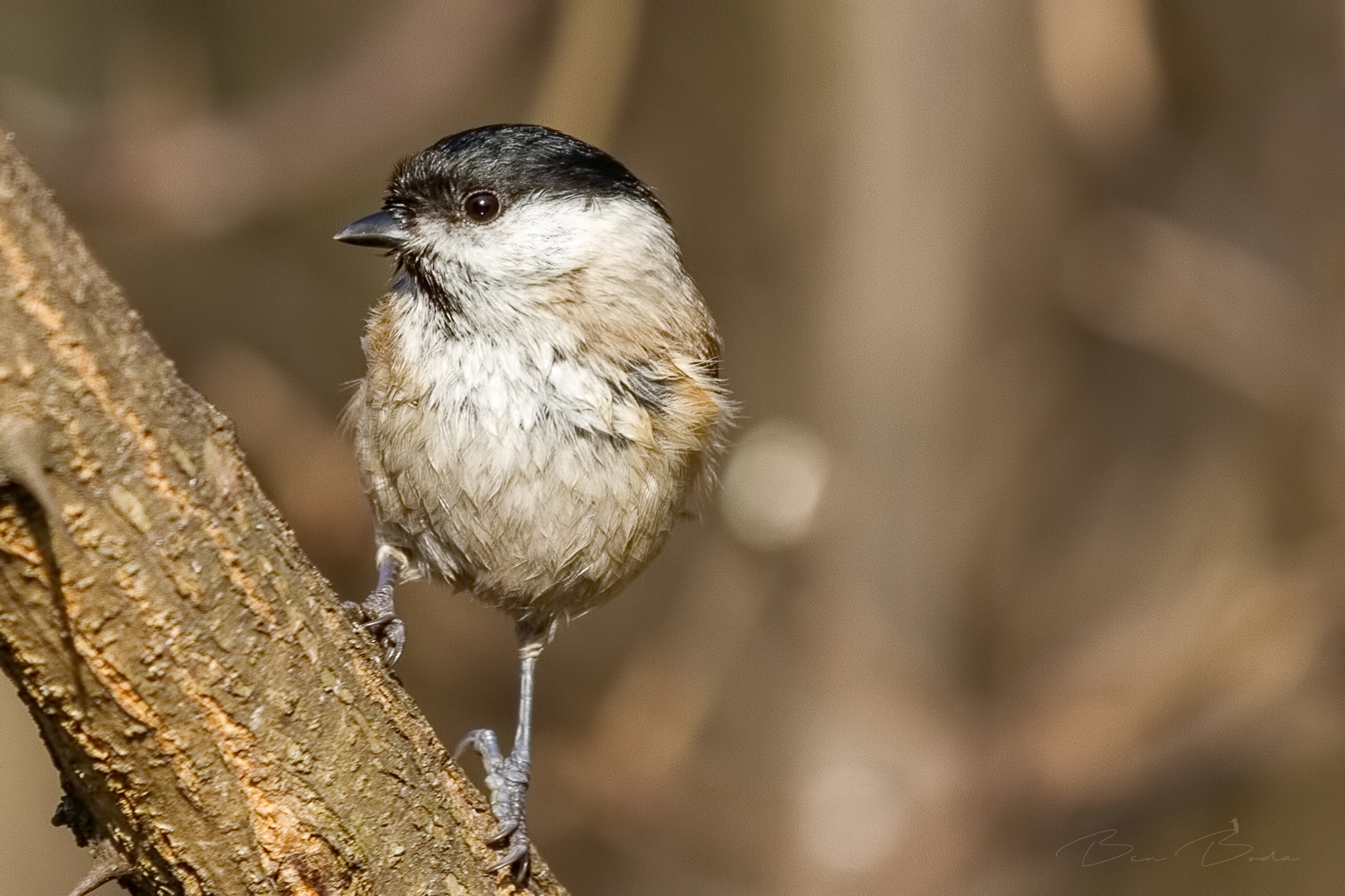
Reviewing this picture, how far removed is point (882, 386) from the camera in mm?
4055

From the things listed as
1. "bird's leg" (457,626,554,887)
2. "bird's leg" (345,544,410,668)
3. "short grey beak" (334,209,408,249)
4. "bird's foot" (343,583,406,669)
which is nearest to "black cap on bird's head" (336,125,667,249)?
"short grey beak" (334,209,408,249)

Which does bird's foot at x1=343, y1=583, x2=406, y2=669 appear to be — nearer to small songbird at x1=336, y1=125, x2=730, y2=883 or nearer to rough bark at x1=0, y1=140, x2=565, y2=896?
small songbird at x1=336, y1=125, x2=730, y2=883

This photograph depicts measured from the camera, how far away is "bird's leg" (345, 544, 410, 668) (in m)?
2.23

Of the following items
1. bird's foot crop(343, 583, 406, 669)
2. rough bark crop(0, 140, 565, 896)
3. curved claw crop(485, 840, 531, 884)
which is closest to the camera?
rough bark crop(0, 140, 565, 896)

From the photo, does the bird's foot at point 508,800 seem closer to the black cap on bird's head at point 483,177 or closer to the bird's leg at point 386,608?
the bird's leg at point 386,608

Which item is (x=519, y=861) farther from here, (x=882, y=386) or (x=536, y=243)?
(x=882, y=386)

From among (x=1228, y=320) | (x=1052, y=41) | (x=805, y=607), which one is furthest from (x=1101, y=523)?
(x=1052, y=41)

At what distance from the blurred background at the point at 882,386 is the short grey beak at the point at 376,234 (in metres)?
1.19

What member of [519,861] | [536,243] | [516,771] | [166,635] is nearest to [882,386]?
[536,243]

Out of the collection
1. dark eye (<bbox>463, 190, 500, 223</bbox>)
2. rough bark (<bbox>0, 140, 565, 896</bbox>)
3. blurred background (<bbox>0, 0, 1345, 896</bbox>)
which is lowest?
rough bark (<bbox>0, 140, 565, 896</bbox>)

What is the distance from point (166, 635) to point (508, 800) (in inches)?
36.9

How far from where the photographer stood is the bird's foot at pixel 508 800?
1831 mm

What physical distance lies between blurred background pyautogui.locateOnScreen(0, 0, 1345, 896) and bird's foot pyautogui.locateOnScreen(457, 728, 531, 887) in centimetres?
132

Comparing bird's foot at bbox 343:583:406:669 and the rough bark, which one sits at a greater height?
bird's foot at bbox 343:583:406:669
